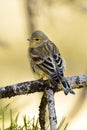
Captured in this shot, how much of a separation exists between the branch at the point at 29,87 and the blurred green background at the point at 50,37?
91.0 inches

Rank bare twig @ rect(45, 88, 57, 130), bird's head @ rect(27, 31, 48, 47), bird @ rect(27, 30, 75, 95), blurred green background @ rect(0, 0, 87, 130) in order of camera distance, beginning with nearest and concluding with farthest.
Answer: bare twig @ rect(45, 88, 57, 130)
bird @ rect(27, 30, 75, 95)
bird's head @ rect(27, 31, 48, 47)
blurred green background @ rect(0, 0, 87, 130)

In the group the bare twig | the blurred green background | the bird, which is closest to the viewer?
the bare twig

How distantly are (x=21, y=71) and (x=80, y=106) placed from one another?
1.54 ft

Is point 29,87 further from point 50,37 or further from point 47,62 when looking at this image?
point 50,37

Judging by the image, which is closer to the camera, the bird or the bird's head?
the bird

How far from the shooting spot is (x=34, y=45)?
2.48 meters

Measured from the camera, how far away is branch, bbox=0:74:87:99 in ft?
4.92

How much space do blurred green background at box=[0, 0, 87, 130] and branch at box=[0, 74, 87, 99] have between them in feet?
7.59

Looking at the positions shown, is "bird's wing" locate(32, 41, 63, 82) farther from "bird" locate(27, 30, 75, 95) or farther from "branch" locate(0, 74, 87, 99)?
"branch" locate(0, 74, 87, 99)

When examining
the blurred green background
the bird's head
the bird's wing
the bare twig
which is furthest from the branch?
the blurred green background

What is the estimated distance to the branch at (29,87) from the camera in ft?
4.92

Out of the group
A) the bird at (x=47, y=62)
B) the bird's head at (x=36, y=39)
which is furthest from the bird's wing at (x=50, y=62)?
the bird's head at (x=36, y=39)

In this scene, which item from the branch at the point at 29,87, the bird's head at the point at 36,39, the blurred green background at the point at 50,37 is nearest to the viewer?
the branch at the point at 29,87

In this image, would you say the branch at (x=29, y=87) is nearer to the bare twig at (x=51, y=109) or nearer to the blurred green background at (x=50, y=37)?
the bare twig at (x=51, y=109)
